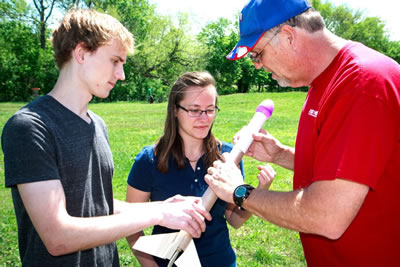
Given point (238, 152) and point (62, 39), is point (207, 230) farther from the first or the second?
point (62, 39)

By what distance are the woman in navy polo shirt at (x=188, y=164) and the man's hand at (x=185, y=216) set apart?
1.93 feet

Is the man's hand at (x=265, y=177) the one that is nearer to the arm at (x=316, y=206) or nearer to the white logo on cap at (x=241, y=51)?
the arm at (x=316, y=206)

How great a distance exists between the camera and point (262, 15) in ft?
7.61

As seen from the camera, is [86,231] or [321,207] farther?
[86,231]

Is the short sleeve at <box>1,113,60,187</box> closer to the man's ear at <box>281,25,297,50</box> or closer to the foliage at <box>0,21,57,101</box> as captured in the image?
the man's ear at <box>281,25,297,50</box>

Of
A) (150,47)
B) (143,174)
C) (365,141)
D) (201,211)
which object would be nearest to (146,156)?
(143,174)

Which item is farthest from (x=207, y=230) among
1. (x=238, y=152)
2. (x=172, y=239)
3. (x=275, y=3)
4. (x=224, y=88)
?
(x=224, y=88)

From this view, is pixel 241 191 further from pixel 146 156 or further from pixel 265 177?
pixel 146 156

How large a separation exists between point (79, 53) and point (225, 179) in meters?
1.34

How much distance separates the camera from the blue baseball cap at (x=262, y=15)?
224 centimetres

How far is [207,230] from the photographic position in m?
3.01

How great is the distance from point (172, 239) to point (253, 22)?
66.9 inches

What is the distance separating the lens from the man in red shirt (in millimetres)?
1763

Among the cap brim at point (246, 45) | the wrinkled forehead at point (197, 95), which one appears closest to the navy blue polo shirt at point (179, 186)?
the wrinkled forehead at point (197, 95)
